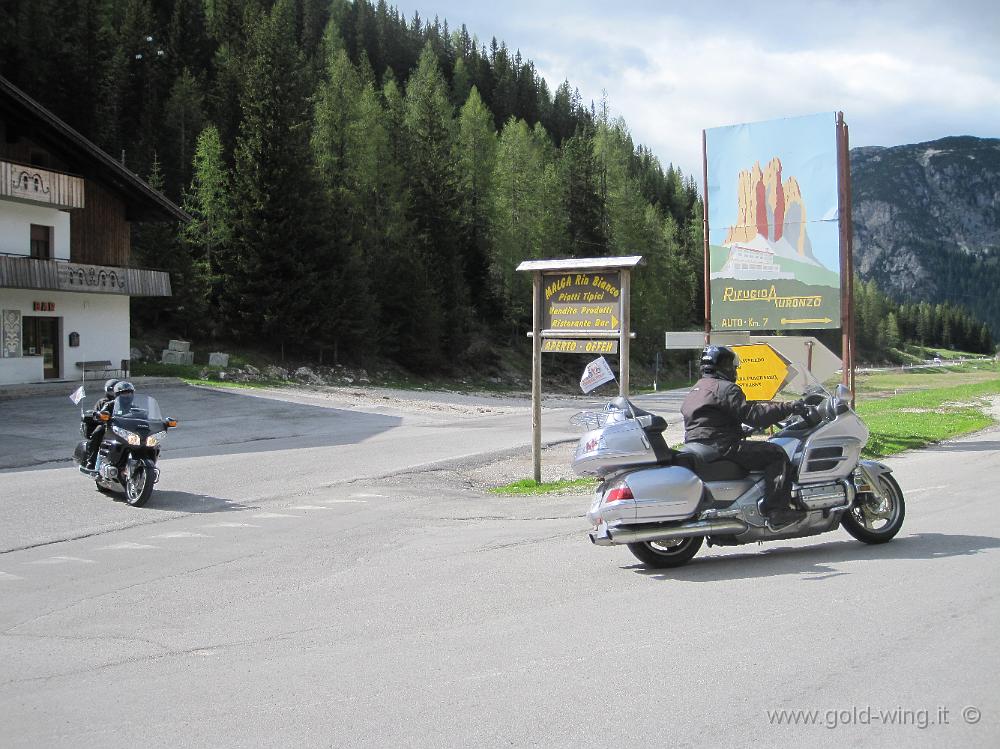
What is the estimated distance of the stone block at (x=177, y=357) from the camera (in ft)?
129

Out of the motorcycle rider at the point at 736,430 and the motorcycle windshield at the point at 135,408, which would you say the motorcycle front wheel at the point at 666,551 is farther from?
the motorcycle windshield at the point at 135,408

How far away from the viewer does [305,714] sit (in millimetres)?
4469

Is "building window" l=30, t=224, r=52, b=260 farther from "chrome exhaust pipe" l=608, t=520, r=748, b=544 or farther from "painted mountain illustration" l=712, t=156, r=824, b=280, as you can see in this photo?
"chrome exhaust pipe" l=608, t=520, r=748, b=544

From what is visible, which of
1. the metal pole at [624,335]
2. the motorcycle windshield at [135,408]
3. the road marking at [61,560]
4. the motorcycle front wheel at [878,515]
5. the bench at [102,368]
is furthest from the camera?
the bench at [102,368]

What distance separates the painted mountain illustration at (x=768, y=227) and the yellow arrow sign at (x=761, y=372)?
1821 mm

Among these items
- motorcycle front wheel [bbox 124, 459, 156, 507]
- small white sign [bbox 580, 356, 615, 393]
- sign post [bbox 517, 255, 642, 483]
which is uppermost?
sign post [bbox 517, 255, 642, 483]

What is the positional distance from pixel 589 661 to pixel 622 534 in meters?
2.07

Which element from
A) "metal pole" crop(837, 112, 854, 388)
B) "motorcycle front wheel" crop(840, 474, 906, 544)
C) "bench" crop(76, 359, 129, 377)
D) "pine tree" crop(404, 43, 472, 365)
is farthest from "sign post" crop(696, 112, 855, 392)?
"pine tree" crop(404, 43, 472, 365)

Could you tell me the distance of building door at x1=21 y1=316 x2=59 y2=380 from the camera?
33312 mm

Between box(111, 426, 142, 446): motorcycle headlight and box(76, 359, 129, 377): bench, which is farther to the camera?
box(76, 359, 129, 377): bench

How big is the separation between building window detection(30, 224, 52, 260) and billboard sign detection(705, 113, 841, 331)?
2743 cm

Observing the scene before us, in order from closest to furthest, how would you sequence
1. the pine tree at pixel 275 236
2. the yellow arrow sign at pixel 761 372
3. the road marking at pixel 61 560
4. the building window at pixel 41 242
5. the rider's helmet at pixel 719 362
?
the rider's helmet at pixel 719 362 < the road marking at pixel 61 560 < the yellow arrow sign at pixel 761 372 < the building window at pixel 41 242 < the pine tree at pixel 275 236

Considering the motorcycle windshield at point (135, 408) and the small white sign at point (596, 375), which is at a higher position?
the small white sign at point (596, 375)

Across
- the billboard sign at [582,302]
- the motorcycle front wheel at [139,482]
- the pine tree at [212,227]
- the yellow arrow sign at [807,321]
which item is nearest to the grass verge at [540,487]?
the billboard sign at [582,302]
